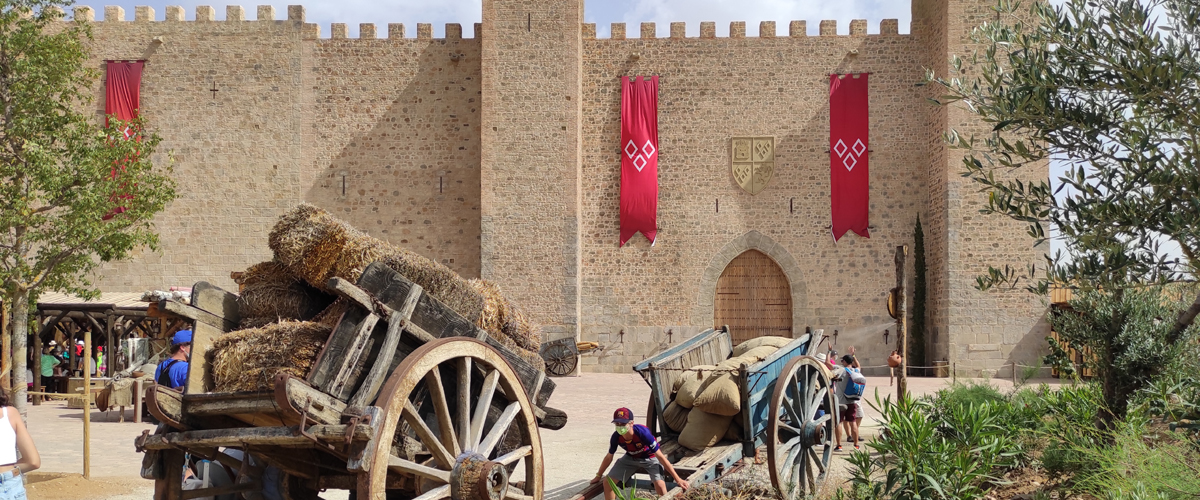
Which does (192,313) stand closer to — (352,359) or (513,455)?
(352,359)

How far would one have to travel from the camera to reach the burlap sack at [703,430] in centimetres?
626

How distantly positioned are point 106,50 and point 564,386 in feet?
39.5

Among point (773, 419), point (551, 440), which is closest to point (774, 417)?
point (773, 419)

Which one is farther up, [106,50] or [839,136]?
[106,50]

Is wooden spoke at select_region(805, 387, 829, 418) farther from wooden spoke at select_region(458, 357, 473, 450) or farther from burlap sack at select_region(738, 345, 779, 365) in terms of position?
wooden spoke at select_region(458, 357, 473, 450)

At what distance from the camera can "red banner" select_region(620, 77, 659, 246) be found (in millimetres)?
19375

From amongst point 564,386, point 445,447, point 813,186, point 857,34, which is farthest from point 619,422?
point 857,34

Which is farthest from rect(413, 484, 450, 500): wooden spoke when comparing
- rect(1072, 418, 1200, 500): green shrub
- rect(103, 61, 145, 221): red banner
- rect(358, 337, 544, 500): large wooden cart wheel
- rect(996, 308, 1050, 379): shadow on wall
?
rect(103, 61, 145, 221): red banner

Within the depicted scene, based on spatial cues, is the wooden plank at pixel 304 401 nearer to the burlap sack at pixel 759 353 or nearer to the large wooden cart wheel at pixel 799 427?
the large wooden cart wheel at pixel 799 427

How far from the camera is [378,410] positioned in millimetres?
3926

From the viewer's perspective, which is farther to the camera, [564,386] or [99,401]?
[564,386]

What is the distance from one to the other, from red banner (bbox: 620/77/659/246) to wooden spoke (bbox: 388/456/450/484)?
15137mm

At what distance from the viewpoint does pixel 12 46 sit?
10445mm

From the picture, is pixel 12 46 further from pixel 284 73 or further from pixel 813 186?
pixel 813 186
